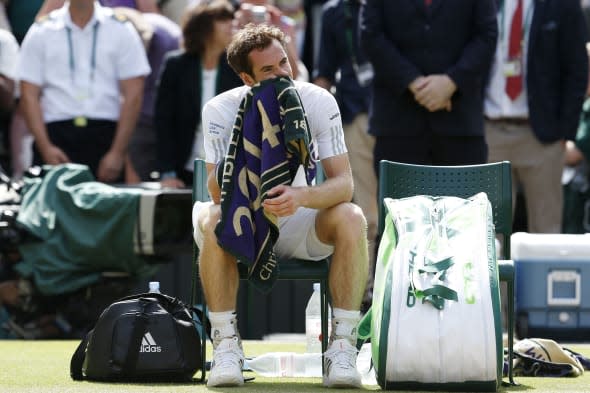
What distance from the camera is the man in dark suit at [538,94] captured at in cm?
864

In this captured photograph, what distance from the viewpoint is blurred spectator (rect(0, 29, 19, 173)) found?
9297mm

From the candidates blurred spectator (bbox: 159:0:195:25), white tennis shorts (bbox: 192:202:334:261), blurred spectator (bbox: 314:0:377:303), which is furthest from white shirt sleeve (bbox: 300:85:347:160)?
blurred spectator (bbox: 159:0:195:25)

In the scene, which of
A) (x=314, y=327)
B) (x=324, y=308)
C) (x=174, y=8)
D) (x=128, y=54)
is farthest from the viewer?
(x=174, y=8)

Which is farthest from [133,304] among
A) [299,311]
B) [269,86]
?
[299,311]

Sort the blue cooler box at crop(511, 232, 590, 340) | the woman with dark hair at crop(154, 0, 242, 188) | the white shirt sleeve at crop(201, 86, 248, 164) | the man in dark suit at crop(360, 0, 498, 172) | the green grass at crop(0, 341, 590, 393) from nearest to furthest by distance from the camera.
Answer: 1. the green grass at crop(0, 341, 590, 393)
2. the white shirt sleeve at crop(201, 86, 248, 164)
3. the blue cooler box at crop(511, 232, 590, 340)
4. the man in dark suit at crop(360, 0, 498, 172)
5. the woman with dark hair at crop(154, 0, 242, 188)

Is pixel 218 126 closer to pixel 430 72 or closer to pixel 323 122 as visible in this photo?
pixel 323 122

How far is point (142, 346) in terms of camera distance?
560cm

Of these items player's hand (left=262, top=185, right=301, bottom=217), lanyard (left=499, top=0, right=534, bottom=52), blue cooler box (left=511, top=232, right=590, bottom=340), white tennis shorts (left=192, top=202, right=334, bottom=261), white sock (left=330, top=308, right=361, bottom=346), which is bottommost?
blue cooler box (left=511, top=232, right=590, bottom=340)

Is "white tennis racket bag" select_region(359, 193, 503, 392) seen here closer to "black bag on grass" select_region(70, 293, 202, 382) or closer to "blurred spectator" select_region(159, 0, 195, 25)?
"black bag on grass" select_region(70, 293, 202, 382)

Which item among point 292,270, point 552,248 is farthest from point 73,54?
point 292,270

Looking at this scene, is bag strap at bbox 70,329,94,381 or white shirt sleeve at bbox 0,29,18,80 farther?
white shirt sleeve at bbox 0,29,18,80

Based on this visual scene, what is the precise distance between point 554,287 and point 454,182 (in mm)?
1488

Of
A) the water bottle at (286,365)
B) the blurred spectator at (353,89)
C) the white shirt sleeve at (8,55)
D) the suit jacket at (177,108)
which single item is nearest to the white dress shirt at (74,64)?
the white shirt sleeve at (8,55)

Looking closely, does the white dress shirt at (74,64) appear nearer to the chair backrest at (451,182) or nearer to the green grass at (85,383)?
the green grass at (85,383)
